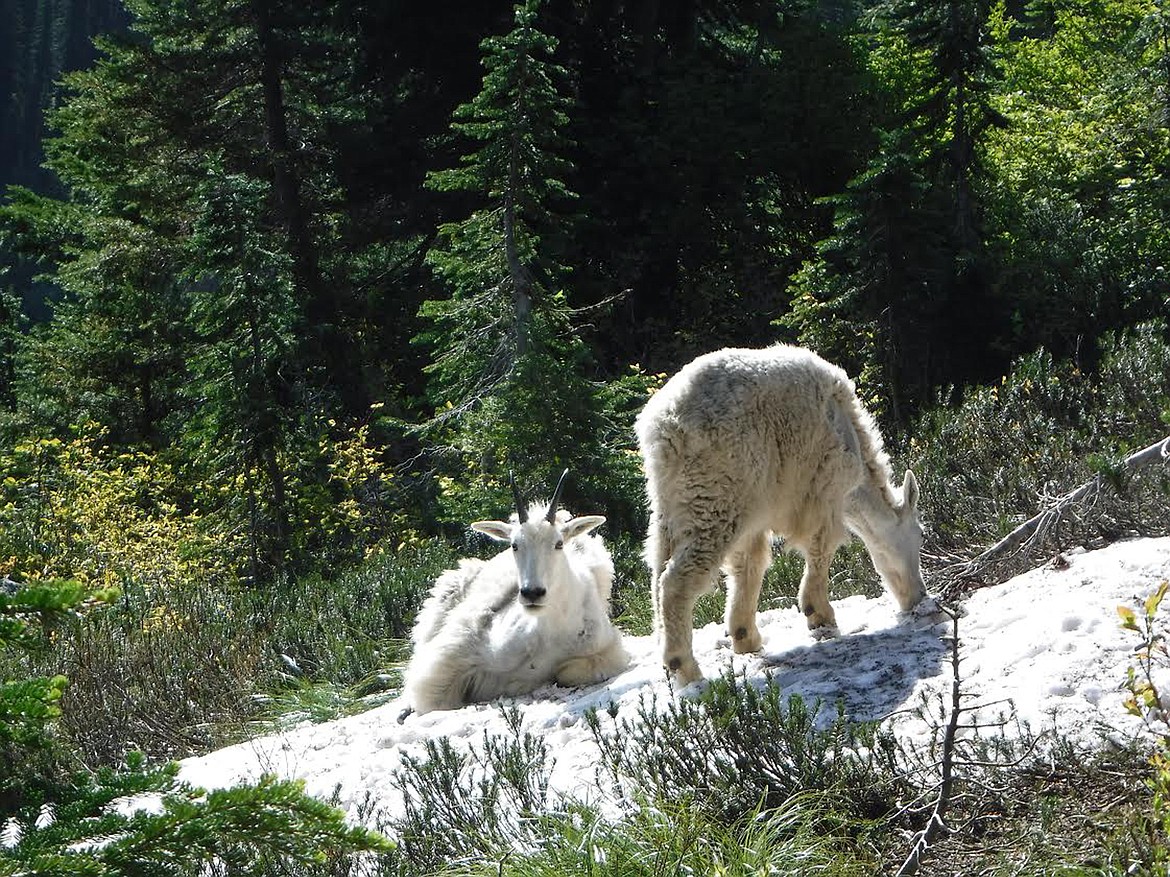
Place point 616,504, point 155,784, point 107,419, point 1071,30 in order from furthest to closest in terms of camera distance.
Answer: point 1071,30, point 107,419, point 616,504, point 155,784

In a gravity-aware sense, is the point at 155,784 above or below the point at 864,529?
above

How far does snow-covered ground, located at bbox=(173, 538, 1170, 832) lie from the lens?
527 cm

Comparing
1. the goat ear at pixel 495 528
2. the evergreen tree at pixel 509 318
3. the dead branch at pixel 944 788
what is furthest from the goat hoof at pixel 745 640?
the evergreen tree at pixel 509 318

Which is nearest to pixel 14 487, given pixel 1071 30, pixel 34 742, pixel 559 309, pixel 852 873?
pixel 559 309

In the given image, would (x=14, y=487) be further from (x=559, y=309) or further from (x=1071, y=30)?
(x=1071, y=30)

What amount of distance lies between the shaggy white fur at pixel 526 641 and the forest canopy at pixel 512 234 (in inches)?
142

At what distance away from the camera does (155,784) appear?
361 centimetres

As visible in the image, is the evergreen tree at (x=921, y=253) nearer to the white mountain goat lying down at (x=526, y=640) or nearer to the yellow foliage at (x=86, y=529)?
the white mountain goat lying down at (x=526, y=640)

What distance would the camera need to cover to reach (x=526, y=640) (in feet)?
26.2

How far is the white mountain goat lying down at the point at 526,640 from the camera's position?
786 centimetres

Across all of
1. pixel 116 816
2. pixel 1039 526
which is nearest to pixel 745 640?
pixel 1039 526

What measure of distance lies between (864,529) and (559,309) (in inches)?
248

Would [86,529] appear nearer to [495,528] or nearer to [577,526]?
[495,528]

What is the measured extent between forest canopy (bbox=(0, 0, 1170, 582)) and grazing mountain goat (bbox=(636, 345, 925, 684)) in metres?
4.97
